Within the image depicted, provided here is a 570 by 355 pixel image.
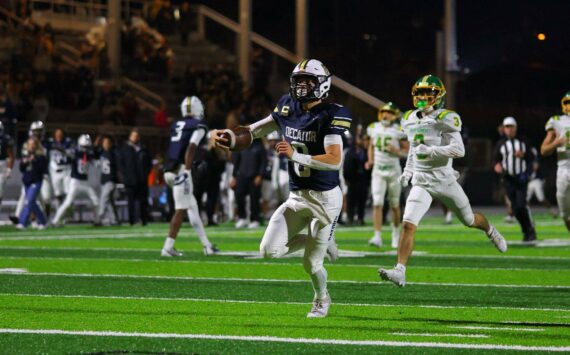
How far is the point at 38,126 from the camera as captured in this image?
20.4 meters

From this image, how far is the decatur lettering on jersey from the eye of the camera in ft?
26.2

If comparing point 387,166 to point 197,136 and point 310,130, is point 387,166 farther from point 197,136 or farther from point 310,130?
point 310,130

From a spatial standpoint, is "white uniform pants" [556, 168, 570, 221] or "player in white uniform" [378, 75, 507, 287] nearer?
"player in white uniform" [378, 75, 507, 287]

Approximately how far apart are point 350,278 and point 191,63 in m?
21.1

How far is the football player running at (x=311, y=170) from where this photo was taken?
789 cm

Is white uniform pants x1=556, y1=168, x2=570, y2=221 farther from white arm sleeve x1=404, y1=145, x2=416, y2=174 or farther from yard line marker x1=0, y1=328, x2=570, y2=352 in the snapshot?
yard line marker x1=0, y1=328, x2=570, y2=352

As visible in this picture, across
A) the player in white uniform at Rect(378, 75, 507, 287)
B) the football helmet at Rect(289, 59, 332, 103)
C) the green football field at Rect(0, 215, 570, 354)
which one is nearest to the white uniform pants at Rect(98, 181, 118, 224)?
the green football field at Rect(0, 215, 570, 354)

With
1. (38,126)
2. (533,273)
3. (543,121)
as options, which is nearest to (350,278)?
(533,273)

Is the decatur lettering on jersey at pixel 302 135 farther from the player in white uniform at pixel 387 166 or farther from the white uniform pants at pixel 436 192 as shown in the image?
the player in white uniform at pixel 387 166

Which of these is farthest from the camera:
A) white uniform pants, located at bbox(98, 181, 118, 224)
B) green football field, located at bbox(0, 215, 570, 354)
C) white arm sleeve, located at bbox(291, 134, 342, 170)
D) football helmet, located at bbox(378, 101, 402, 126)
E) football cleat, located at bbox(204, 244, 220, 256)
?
white uniform pants, located at bbox(98, 181, 118, 224)

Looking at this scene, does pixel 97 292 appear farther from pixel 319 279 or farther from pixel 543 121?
pixel 543 121

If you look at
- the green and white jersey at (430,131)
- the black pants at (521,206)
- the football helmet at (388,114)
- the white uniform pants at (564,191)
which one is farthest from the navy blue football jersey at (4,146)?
the green and white jersey at (430,131)

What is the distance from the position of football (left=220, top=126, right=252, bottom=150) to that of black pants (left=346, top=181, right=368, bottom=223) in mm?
14528

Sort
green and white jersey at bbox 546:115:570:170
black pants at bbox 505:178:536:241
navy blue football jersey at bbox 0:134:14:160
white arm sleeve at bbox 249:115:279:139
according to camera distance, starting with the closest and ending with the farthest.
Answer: white arm sleeve at bbox 249:115:279:139
green and white jersey at bbox 546:115:570:170
black pants at bbox 505:178:536:241
navy blue football jersey at bbox 0:134:14:160
